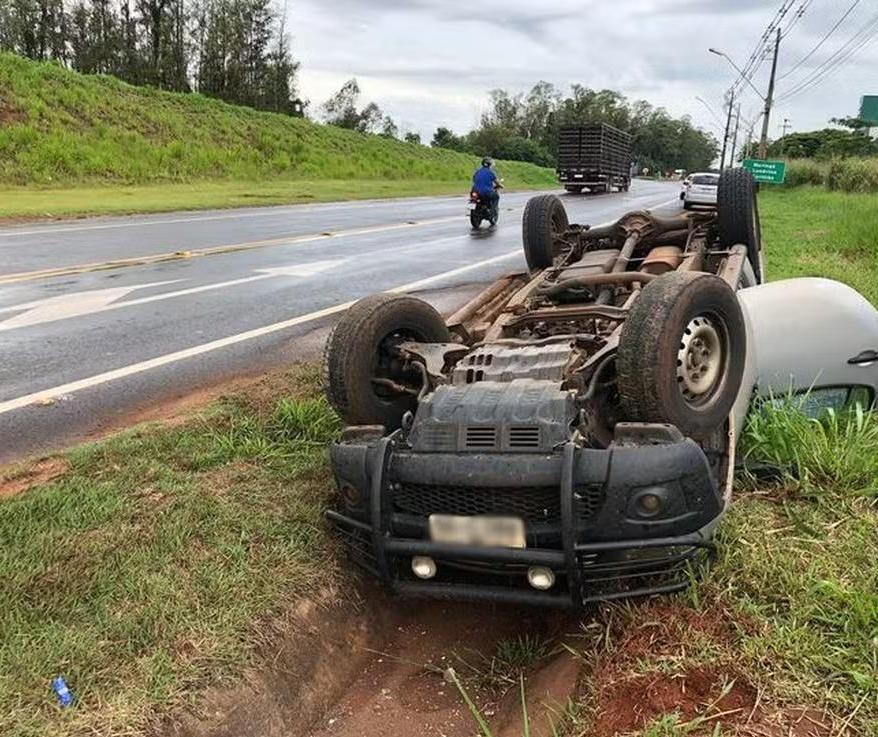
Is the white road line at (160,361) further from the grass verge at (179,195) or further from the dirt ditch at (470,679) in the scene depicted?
the grass verge at (179,195)

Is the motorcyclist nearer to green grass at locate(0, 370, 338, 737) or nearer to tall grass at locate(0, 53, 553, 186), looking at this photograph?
tall grass at locate(0, 53, 553, 186)

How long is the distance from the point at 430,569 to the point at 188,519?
1.19 metres

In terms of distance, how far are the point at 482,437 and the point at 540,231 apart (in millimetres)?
3784

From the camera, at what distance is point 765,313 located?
5199mm

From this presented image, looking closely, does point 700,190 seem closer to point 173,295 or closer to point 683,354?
point 173,295

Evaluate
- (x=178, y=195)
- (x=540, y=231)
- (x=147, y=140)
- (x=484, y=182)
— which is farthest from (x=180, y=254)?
(x=147, y=140)

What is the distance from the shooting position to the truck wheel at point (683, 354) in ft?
11.4

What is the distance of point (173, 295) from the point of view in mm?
8898

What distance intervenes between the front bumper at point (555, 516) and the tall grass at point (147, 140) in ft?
76.3

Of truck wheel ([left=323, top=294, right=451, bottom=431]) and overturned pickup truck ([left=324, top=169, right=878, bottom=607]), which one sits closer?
overturned pickup truck ([left=324, top=169, right=878, bottom=607])

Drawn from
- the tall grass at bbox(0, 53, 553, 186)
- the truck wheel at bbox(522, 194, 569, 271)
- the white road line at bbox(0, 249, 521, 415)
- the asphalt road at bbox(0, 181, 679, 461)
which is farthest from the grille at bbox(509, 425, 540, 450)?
the tall grass at bbox(0, 53, 553, 186)

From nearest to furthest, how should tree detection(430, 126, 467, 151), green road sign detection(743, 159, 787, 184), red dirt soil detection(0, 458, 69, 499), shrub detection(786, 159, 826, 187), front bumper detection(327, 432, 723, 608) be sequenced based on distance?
front bumper detection(327, 432, 723, 608)
red dirt soil detection(0, 458, 69, 499)
green road sign detection(743, 159, 787, 184)
shrub detection(786, 159, 826, 187)
tree detection(430, 126, 467, 151)

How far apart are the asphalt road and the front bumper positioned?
2.46 m

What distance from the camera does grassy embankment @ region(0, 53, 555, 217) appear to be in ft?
75.4
